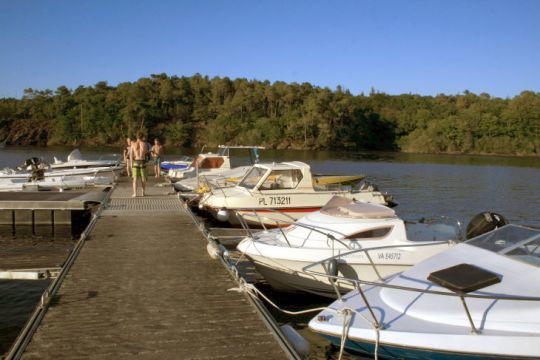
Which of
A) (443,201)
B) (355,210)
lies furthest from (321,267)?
(443,201)

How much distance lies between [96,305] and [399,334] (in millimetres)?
3747

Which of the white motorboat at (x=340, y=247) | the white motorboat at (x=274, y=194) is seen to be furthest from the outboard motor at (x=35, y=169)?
the white motorboat at (x=340, y=247)

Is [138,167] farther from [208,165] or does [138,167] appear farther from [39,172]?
[39,172]

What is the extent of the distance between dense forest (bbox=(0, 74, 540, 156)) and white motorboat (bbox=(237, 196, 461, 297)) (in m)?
91.5

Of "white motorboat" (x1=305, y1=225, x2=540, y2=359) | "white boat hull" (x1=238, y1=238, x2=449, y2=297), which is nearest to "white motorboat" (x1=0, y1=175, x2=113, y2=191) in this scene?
"white boat hull" (x1=238, y1=238, x2=449, y2=297)

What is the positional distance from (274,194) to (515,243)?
9.03 metres

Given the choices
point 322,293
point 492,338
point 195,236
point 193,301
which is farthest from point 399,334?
point 195,236

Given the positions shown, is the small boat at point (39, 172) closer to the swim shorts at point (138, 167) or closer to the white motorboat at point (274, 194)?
the swim shorts at point (138, 167)

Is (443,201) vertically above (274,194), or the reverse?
(274,194)

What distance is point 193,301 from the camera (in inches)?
255

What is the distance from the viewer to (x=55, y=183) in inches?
842

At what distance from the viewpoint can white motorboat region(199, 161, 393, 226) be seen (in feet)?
50.0

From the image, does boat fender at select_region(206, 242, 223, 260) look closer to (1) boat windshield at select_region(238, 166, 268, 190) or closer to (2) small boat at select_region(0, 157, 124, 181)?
(1) boat windshield at select_region(238, 166, 268, 190)

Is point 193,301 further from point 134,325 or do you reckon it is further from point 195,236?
point 195,236
